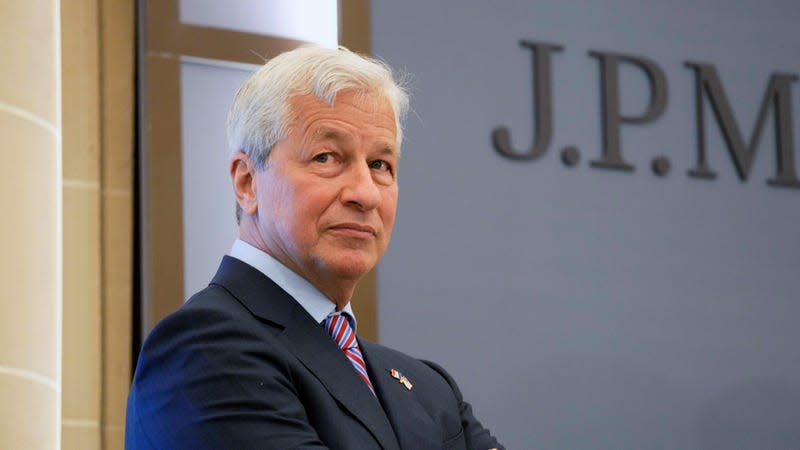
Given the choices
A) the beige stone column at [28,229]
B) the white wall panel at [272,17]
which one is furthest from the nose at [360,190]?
the white wall panel at [272,17]

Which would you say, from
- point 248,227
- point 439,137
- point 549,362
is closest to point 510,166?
point 439,137

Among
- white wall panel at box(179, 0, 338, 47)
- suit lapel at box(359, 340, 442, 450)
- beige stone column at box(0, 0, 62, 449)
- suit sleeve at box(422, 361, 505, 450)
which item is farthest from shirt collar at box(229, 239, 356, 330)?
white wall panel at box(179, 0, 338, 47)

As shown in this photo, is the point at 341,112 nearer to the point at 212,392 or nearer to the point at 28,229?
the point at 212,392

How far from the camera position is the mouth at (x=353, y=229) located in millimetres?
2006

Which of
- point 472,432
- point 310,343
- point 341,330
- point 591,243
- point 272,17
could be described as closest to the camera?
point 310,343

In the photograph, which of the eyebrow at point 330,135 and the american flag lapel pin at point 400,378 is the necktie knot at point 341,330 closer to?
the american flag lapel pin at point 400,378

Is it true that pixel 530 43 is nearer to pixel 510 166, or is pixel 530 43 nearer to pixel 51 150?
pixel 510 166

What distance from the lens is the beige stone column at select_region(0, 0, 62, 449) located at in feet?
9.48

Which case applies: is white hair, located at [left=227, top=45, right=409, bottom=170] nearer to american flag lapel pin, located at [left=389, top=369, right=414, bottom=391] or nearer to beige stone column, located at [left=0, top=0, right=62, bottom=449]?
american flag lapel pin, located at [left=389, top=369, right=414, bottom=391]

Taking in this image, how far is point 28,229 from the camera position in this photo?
299 centimetres

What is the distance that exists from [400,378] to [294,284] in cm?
24

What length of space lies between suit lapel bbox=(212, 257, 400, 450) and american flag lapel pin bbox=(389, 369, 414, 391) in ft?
0.52

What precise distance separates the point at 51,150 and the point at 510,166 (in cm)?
209

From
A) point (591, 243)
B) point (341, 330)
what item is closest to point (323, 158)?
point (341, 330)
